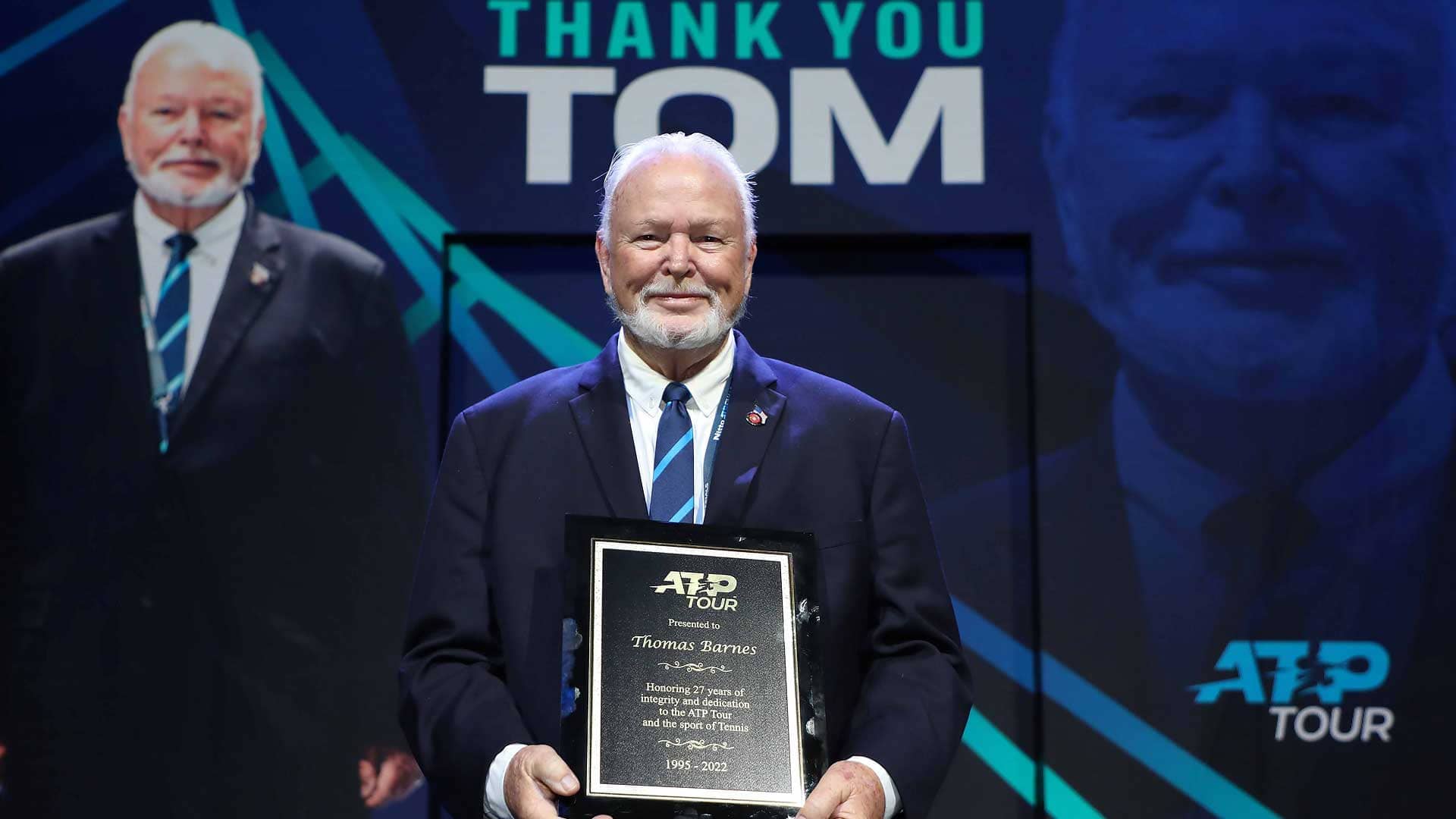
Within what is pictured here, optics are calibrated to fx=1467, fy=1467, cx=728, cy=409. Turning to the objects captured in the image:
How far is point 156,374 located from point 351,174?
2.55 feet

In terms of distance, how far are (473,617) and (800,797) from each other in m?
0.56

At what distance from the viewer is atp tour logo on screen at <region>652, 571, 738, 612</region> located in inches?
79.7

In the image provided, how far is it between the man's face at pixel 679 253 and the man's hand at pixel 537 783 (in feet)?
2.18

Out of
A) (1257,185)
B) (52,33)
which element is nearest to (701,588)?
(1257,185)

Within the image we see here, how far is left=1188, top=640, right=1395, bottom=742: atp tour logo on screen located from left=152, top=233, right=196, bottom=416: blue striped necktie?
2908mm

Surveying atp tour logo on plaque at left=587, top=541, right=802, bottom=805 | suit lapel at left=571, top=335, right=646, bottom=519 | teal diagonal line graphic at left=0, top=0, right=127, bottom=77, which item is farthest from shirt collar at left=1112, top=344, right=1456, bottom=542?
teal diagonal line graphic at left=0, top=0, right=127, bottom=77

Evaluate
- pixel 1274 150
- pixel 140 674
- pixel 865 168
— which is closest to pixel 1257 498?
pixel 1274 150

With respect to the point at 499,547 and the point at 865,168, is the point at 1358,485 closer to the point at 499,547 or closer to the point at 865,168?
the point at 865,168

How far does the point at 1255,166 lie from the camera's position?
4.14m

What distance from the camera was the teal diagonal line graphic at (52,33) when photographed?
13.8 ft

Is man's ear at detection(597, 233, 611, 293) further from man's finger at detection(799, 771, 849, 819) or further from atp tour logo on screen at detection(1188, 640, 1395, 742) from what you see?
atp tour logo on screen at detection(1188, 640, 1395, 742)

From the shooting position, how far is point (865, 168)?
13.6 feet

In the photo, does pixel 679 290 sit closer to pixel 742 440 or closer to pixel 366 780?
pixel 742 440

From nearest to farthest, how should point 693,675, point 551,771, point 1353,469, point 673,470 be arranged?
point 551,771
point 693,675
point 673,470
point 1353,469
